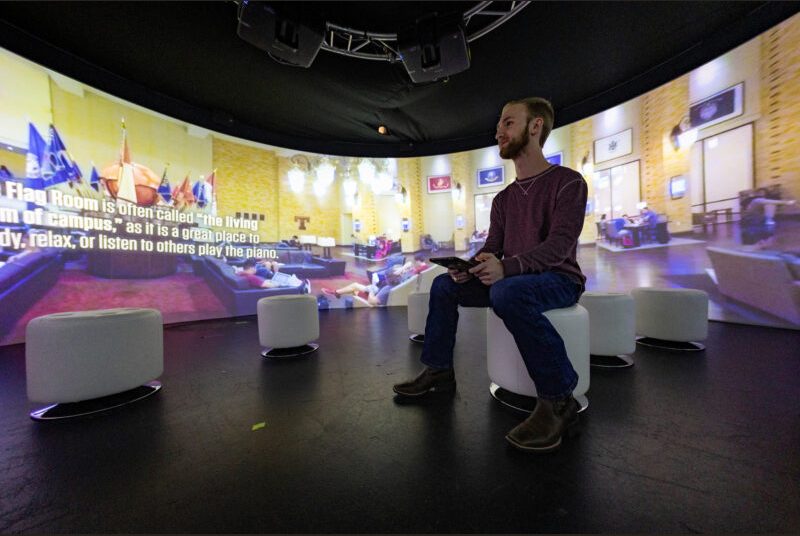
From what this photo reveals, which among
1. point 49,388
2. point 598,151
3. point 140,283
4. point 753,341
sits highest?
point 598,151

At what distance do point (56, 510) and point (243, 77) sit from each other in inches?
176

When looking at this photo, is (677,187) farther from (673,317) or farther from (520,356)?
(520,356)

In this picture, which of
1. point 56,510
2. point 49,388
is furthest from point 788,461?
point 49,388

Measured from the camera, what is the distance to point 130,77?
4.02 m

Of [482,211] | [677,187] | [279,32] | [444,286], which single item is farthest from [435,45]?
[677,187]

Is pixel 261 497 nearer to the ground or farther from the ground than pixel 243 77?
nearer to the ground

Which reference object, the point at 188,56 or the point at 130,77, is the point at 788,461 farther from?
the point at 130,77

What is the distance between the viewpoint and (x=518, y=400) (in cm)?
170

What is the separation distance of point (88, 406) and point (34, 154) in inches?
147

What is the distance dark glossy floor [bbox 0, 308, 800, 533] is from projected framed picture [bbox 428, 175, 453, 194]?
4770 mm

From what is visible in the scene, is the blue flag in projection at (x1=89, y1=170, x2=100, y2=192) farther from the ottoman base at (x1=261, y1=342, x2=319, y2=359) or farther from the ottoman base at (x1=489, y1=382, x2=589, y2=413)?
the ottoman base at (x1=489, y1=382, x2=589, y2=413)

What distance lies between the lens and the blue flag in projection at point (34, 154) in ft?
11.7

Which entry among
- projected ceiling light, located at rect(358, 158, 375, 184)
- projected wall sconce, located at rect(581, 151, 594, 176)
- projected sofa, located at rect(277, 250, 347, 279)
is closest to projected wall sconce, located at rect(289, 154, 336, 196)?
projected ceiling light, located at rect(358, 158, 375, 184)

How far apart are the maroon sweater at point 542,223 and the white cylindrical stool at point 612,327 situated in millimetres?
878
